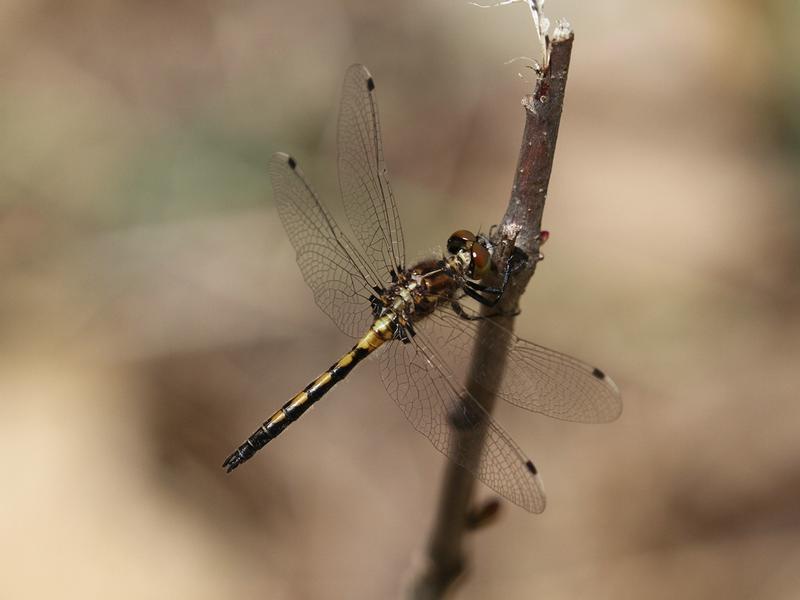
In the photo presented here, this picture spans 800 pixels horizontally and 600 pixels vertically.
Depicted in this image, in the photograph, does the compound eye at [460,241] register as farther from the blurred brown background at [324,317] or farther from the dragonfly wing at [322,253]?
the blurred brown background at [324,317]

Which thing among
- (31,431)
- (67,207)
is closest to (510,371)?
(31,431)

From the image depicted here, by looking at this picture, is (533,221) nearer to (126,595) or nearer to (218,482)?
(218,482)

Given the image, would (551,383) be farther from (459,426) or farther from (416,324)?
(416,324)

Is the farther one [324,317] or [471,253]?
[324,317]

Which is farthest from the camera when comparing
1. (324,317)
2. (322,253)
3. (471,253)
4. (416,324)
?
(324,317)

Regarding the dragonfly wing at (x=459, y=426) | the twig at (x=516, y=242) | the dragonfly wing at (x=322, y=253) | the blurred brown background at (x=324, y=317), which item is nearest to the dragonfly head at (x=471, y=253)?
the twig at (x=516, y=242)

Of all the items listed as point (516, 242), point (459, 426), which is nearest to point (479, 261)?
point (516, 242)

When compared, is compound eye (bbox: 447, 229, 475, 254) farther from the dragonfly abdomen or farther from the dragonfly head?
the dragonfly abdomen
